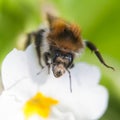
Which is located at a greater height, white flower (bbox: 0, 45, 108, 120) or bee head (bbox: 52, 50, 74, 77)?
bee head (bbox: 52, 50, 74, 77)

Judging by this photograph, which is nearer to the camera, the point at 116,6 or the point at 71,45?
the point at 71,45

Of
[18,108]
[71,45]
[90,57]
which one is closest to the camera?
[71,45]

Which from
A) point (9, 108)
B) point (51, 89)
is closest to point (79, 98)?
point (51, 89)

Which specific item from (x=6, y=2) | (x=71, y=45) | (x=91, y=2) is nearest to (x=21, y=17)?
(x=6, y=2)

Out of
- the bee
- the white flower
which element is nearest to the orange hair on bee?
the bee

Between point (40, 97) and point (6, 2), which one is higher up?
point (6, 2)

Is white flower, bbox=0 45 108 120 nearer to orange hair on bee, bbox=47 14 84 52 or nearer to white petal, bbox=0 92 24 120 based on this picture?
white petal, bbox=0 92 24 120

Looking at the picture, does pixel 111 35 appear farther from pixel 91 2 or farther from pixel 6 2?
pixel 6 2

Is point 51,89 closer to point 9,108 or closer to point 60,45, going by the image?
point 9,108
